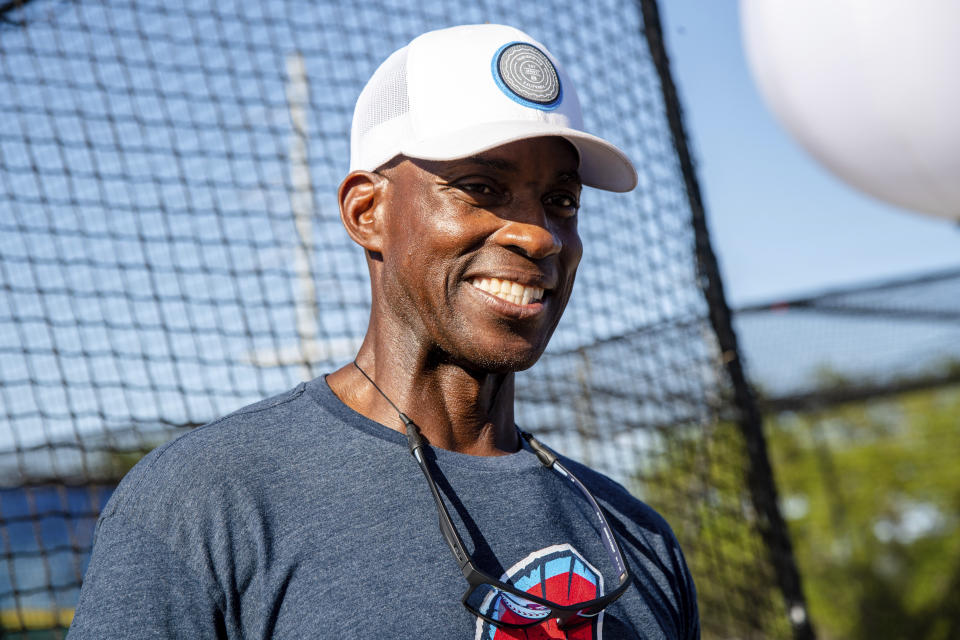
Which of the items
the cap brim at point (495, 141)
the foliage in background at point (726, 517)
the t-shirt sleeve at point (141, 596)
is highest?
the cap brim at point (495, 141)

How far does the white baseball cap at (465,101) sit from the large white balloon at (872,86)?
1.60m

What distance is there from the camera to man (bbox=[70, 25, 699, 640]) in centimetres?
105

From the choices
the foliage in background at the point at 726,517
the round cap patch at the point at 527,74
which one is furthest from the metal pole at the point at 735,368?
the round cap patch at the point at 527,74

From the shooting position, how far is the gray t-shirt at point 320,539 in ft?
3.36

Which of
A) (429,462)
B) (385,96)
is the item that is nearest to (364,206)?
(385,96)

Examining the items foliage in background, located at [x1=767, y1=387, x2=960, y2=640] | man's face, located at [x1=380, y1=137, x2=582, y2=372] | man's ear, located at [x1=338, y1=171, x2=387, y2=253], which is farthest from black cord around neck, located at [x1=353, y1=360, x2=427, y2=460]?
foliage in background, located at [x1=767, y1=387, x2=960, y2=640]

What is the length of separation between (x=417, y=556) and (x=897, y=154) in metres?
2.22

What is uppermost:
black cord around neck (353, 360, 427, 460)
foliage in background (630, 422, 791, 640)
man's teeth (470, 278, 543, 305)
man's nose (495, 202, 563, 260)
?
man's nose (495, 202, 563, 260)

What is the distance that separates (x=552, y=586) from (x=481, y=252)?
0.44 m

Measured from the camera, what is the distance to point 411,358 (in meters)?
1.30

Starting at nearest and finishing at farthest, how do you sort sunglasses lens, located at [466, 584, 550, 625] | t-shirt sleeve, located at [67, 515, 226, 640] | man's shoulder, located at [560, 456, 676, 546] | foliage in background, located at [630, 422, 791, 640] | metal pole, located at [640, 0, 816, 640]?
1. t-shirt sleeve, located at [67, 515, 226, 640]
2. sunglasses lens, located at [466, 584, 550, 625]
3. man's shoulder, located at [560, 456, 676, 546]
4. metal pole, located at [640, 0, 816, 640]
5. foliage in background, located at [630, 422, 791, 640]

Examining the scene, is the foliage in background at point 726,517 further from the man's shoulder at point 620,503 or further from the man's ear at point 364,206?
the man's ear at point 364,206

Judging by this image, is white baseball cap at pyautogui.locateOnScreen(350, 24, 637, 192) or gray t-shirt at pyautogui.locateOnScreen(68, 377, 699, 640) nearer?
→ gray t-shirt at pyautogui.locateOnScreen(68, 377, 699, 640)

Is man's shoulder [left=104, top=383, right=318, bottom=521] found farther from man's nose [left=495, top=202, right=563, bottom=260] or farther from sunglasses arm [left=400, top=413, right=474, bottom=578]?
man's nose [left=495, top=202, right=563, bottom=260]
